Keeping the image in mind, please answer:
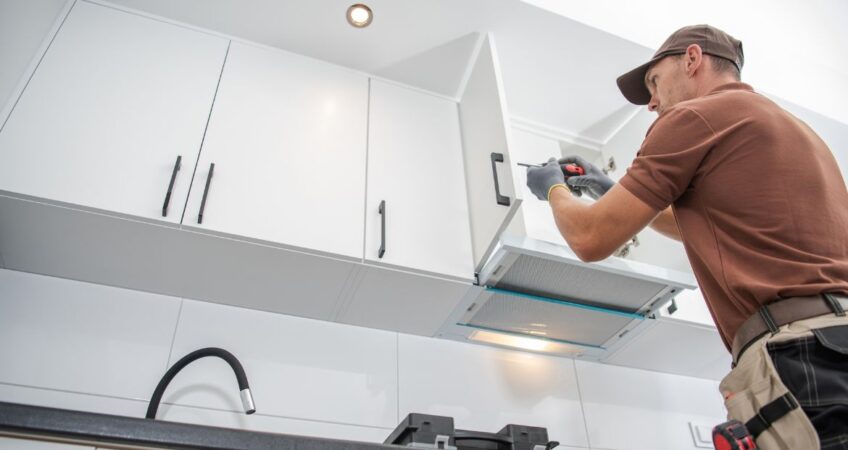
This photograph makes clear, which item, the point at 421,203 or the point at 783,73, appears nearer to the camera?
the point at 421,203

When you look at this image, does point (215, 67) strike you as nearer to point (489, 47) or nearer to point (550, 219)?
point (489, 47)

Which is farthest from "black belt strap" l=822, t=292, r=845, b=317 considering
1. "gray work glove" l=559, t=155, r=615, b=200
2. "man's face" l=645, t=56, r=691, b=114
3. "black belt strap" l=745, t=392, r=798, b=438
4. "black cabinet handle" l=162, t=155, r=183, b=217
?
"black cabinet handle" l=162, t=155, r=183, b=217

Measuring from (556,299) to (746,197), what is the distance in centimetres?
83

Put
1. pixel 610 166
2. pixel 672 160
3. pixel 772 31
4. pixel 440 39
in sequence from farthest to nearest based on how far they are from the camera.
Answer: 1. pixel 772 31
2. pixel 610 166
3. pixel 440 39
4. pixel 672 160

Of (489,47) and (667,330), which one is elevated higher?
(489,47)

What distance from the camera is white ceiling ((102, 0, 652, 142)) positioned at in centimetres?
193

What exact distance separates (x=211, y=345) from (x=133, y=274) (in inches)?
11.6

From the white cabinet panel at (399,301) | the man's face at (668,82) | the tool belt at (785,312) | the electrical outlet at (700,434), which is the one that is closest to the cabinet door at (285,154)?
the white cabinet panel at (399,301)

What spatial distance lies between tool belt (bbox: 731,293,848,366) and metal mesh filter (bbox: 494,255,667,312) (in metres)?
0.72

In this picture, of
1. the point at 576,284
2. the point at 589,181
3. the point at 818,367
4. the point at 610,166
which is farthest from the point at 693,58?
the point at 610,166

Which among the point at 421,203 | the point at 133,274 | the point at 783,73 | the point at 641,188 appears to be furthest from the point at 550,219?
the point at 133,274

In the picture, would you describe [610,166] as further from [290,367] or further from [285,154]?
[290,367]

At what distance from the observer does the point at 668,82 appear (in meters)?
1.51

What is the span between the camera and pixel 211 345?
173cm
